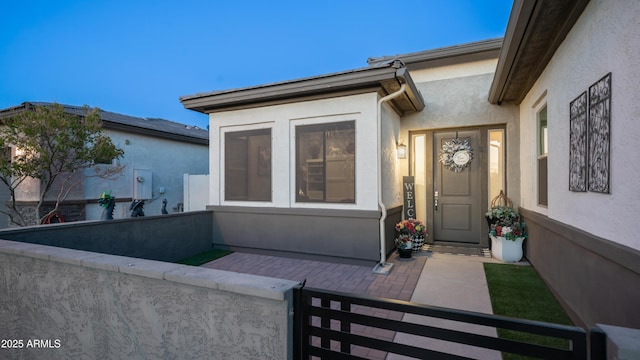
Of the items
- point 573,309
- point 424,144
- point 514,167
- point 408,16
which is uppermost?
point 408,16

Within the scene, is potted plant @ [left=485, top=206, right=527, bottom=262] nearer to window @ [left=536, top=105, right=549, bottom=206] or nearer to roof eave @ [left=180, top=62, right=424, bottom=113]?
→ window @ [left=536, top=105, right=549, bottom=206]

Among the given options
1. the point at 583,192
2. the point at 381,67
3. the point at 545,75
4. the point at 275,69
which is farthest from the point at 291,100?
the point at 275,69

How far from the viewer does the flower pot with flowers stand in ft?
17.2

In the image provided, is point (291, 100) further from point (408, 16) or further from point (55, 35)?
point (55, 35)

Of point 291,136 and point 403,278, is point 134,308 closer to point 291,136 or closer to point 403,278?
point 403,278

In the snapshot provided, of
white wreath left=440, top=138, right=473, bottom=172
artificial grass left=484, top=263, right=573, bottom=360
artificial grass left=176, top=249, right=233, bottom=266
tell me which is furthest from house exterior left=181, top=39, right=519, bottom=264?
artificial grass left=484, top=263, right=573, bottom=360

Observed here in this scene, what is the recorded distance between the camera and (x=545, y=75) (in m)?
3.91

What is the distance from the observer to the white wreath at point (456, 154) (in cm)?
592

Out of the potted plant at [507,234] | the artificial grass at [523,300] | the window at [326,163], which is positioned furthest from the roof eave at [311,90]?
the artificial grass at [523,300]

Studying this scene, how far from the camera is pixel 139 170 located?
8.77 m

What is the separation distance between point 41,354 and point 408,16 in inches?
3100

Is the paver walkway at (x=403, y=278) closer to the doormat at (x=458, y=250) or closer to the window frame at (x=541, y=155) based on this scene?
the doormat at (x=458, y=250)

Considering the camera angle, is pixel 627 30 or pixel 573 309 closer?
pixel 627 30

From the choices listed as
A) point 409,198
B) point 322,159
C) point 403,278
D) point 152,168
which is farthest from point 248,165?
point 152,168
